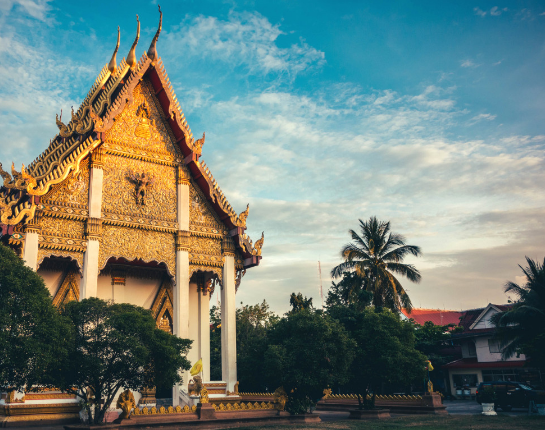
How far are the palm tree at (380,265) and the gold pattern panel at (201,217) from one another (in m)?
10.4

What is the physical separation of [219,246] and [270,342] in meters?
4.16

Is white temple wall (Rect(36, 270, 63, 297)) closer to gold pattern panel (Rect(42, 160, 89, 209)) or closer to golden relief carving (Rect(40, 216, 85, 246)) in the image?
golden relief carving (Rect(40, 216, 85, 246))

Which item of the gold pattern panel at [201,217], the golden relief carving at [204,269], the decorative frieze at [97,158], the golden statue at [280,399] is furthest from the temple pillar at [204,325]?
the decorative frieze at [97,158]

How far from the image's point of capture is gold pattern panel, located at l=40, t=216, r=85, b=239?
14684 millimetres

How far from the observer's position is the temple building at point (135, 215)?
1482 cm

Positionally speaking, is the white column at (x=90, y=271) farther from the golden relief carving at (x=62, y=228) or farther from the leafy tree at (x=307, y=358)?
the leafy tree at (x=307, y=358)

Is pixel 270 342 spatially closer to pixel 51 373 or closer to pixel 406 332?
pixel 406 332

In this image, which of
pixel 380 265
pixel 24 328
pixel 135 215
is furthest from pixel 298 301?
pixel 24 328

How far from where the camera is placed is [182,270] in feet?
54.9

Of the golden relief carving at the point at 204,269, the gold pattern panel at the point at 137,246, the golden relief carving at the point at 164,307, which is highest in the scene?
the gold pattern panel at the point at 137,246

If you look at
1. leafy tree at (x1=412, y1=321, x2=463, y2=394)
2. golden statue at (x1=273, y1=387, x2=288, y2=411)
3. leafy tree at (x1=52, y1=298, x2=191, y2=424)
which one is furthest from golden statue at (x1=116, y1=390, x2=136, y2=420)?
leafy tree at (x1=412, y1=321, x2=463, y2=394)

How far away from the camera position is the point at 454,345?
31641 millimetres

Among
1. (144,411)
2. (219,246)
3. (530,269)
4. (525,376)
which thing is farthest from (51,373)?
(525,376)

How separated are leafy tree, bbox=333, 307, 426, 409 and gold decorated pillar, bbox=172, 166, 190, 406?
17.8 feet
